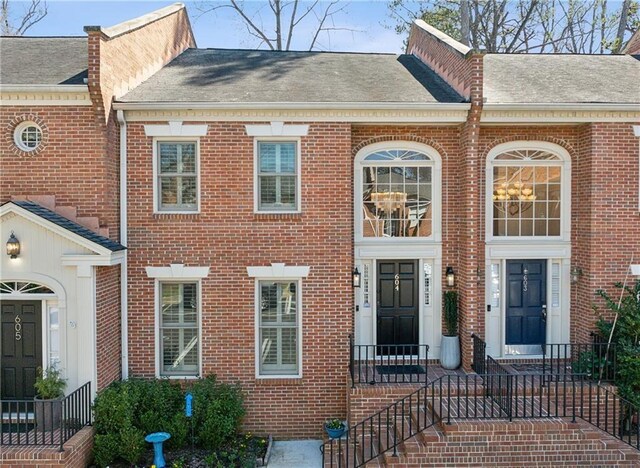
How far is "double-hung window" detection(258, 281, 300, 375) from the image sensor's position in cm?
903

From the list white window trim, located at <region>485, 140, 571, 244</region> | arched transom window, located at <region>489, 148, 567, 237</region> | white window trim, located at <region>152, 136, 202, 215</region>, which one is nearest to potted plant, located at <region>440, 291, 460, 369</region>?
white window trim, located at <region>485, 140, 571, 244</region>

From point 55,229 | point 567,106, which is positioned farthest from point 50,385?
point 567,106

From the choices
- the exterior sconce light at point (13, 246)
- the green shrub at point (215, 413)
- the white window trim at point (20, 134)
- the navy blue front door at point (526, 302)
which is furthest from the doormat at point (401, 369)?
the white window trim at point (20, 134)

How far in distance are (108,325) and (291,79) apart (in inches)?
247

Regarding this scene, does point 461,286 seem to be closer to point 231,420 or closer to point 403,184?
point 403,184

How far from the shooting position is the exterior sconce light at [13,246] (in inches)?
301

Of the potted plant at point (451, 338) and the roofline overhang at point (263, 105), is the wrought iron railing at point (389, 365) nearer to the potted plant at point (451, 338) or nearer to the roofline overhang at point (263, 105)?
the potted plant at point (451, 338)

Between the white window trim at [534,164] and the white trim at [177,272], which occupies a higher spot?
the white window trim at [534,164]

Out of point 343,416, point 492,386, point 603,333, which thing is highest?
point 603,333

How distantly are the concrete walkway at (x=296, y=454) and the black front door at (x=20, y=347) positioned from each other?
4.45m

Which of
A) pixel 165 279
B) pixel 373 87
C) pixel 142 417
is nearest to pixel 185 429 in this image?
pixel 142 417

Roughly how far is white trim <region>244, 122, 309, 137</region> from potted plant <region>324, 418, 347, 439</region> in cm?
542

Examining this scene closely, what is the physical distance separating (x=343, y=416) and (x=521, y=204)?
5743 millimetres

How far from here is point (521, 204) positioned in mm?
9812
